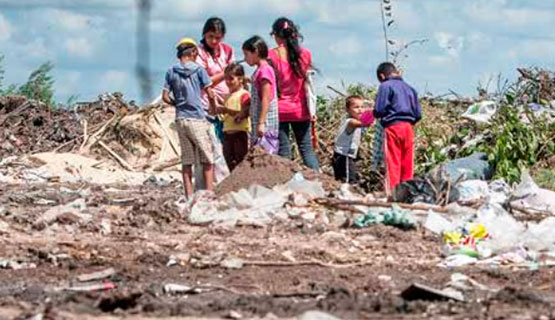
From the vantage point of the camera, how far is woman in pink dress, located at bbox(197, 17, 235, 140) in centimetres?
1317

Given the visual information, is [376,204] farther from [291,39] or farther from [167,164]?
[167,164]

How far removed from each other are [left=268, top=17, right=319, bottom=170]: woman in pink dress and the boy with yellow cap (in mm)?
886

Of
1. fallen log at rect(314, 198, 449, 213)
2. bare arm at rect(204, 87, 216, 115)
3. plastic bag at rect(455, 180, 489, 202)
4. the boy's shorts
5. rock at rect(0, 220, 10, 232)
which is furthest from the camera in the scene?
bare arm at rect(204, 87, 216, 115)

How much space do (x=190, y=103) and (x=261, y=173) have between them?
92cm

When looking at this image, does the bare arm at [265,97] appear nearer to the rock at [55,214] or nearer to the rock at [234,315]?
the rock at [55,214]

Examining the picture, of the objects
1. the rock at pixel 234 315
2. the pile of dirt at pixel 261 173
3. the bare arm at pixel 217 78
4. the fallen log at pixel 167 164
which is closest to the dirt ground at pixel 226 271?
the rock at pixel 234 315

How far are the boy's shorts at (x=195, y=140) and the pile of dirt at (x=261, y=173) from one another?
0.31m

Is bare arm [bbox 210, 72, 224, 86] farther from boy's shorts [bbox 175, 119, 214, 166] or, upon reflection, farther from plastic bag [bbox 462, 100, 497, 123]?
plastic bag [bbox 462, 100, 497, 123]

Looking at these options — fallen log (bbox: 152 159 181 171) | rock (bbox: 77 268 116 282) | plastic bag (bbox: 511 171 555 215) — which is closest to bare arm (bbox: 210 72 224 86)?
plastic bag (bbox: 511 171 555 215)

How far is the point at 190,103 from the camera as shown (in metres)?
12.5

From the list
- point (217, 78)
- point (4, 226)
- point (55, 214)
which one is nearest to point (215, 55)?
point (217, 78)

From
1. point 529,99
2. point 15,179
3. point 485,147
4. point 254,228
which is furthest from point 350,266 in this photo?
point 15,179

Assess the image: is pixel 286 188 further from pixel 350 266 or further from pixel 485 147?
pixel 485 147

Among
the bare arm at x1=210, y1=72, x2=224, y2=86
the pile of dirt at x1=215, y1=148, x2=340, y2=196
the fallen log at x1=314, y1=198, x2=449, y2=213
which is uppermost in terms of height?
the bare arm at x1=210, y1=72, x2=224, y2=86
